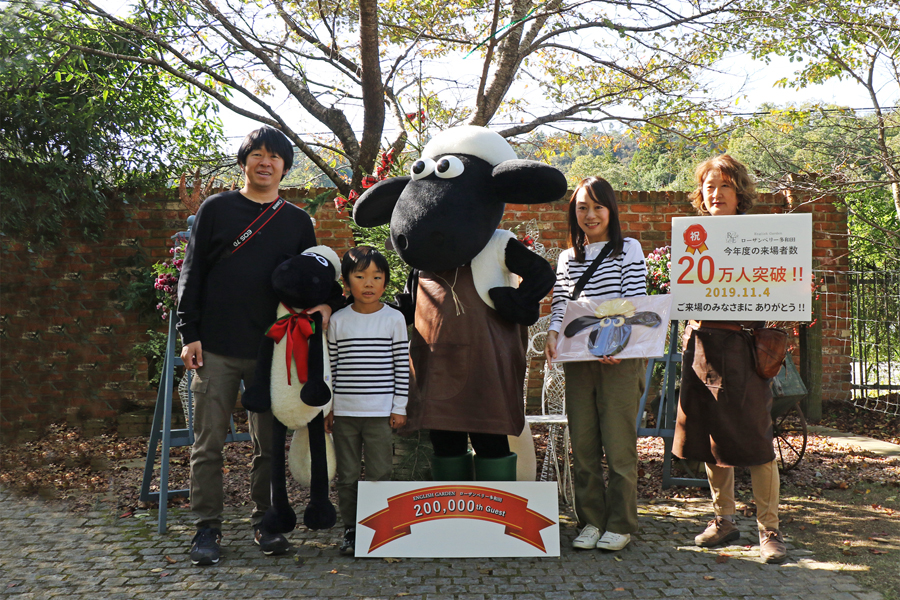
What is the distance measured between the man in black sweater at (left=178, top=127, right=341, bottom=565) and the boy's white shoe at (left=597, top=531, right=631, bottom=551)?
153 centimetres

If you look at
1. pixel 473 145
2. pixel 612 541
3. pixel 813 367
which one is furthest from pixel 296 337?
pixel 813 367

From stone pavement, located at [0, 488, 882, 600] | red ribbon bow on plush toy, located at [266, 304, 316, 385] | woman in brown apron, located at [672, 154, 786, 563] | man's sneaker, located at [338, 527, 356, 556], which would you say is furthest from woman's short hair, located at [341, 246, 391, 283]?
woman in brown apron, located at [672, 154, 786, 563]

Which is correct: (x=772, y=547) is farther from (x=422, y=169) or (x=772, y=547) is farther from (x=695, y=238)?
(x=422, y=169)

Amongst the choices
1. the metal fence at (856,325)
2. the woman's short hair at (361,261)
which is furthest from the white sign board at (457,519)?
the metal fence at (856,325)

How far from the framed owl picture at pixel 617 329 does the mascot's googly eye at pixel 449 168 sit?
0.87 m

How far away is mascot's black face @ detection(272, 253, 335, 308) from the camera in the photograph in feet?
9.78

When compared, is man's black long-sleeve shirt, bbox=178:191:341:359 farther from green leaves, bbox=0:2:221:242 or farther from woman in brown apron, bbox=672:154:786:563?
woman in brown apron, bbox=672:154:786:563

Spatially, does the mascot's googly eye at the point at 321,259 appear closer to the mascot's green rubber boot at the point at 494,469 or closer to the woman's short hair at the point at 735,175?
the mascot's green rubber boot at the point at 494,469

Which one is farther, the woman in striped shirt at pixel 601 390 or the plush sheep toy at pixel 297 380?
the woman in striped shirt at pixel 601 390

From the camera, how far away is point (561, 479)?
13.7ft

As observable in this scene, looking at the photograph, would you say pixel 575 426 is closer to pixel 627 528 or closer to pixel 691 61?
pixel 627 528

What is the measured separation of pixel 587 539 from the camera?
3162 millimetres

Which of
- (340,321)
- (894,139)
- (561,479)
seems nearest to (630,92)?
(894,139)

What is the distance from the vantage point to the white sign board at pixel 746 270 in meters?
3.25
